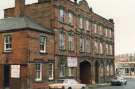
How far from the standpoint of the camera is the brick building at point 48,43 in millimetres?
36062

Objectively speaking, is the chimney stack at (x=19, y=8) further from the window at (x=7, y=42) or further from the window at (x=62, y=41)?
the window at (x=62, y=41)

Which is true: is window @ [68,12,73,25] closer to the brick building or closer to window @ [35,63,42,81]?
the brick building

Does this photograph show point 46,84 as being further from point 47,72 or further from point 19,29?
point 19,29

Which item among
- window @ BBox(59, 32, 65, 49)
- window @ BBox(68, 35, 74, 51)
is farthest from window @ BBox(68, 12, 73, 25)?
window @ BBox(59, 32, 65, 49)

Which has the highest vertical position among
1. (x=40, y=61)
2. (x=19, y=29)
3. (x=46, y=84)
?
(x=19, y=29)

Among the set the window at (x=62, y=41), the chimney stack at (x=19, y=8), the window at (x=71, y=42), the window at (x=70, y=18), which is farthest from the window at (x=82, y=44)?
the chimney stack at (x=19, y=8)

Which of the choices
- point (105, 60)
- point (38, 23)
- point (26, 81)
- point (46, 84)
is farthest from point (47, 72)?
point (105, 60)

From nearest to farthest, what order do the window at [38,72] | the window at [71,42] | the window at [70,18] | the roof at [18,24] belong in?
the roof at [18,24] < the window at [38,72] < the window at [71,42] < the window at [70,18]

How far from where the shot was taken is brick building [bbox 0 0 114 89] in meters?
36.1

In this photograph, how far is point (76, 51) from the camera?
47156 millimetres

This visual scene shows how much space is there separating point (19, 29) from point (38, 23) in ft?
19.8

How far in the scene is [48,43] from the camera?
39.6 metres

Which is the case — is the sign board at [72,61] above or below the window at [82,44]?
below

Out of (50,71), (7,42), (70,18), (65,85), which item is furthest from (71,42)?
(65,85)
